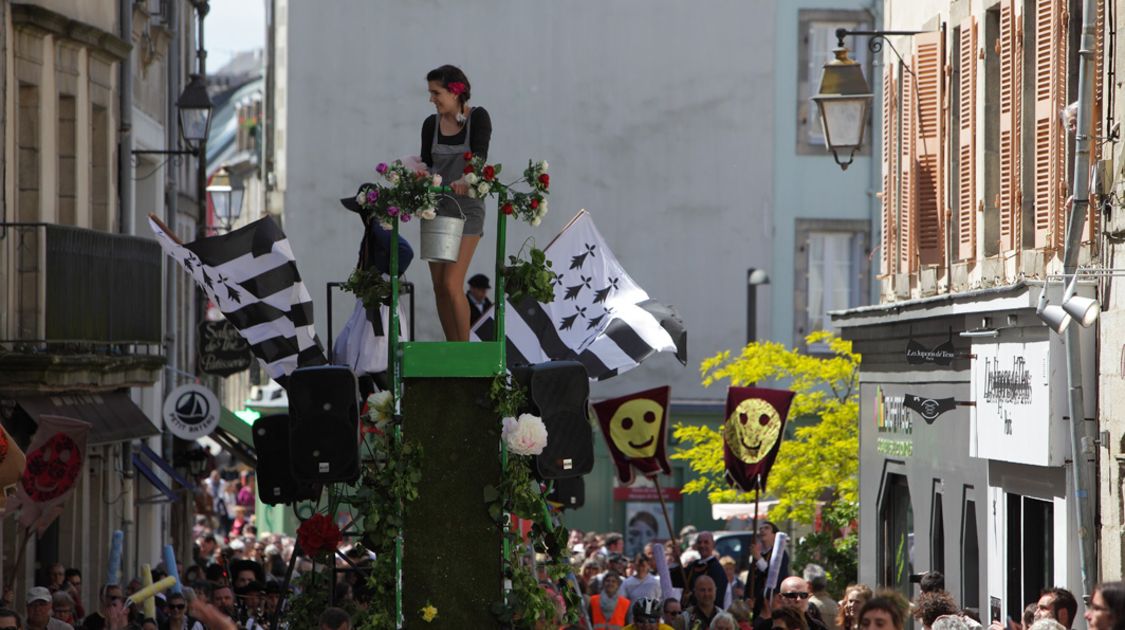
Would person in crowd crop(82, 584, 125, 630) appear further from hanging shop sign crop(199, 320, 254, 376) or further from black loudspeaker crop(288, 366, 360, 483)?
hanging shop sign crop(199, 320, 254, 376)

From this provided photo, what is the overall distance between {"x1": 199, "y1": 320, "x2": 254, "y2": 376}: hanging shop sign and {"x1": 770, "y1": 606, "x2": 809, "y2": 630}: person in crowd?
18279 millimetres

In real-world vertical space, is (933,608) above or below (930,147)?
below

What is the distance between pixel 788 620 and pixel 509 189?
2.73 metres

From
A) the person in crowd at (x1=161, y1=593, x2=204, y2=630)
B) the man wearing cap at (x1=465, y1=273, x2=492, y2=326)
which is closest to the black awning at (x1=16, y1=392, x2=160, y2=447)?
the person in crowd at (x1=161, y1=593, x2=204, y2=630)

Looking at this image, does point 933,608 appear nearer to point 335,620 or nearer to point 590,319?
point 335,620

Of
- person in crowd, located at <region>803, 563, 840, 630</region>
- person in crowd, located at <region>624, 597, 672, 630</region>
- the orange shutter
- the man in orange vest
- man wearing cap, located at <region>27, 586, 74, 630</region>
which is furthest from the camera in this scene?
the orange shutter

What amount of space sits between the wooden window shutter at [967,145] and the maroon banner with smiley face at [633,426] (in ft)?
12.6

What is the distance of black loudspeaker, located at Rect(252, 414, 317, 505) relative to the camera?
11.6 metres

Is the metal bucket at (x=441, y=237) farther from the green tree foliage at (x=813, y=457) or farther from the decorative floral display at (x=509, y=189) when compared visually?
the green tree foliage at (x=813, y=457)

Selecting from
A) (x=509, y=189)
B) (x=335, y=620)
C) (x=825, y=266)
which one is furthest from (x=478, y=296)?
(x=825, y=266)

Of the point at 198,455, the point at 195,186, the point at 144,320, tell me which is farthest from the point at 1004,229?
the point at 195,186

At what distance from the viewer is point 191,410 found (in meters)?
25.5

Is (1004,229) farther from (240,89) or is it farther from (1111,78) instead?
(240,89)

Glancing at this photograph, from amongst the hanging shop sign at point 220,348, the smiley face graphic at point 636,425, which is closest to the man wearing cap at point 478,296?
the smiley face graphic at point 636,425
